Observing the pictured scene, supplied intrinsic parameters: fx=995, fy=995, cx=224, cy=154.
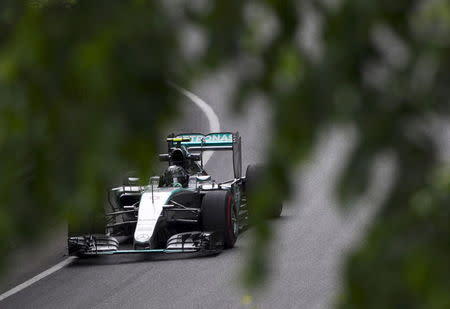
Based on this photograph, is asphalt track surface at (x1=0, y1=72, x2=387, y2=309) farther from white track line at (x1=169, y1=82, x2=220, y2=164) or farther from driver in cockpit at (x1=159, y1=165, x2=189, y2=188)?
white track line at (x1=169, y1=82, x2=220, y2=164)

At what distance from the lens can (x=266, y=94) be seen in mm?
2213

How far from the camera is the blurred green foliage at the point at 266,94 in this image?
2033 millimetres

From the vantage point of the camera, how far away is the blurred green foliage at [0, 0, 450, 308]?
203 cm

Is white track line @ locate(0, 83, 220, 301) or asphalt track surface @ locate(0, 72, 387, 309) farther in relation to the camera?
asphalt track surface @ locate(0, 72, 387, 309)

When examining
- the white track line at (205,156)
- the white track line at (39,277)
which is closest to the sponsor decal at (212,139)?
the white track line at (205,156)

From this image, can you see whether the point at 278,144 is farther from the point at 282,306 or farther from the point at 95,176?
the point at 282,306

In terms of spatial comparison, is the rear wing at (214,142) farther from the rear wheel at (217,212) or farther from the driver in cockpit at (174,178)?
the rear wheel at (217,212)

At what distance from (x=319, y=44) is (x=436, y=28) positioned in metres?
0.27

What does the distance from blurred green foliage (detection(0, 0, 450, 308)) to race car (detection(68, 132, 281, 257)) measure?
10.2 meters

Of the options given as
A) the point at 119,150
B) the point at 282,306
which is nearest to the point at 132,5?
the point at 119,150

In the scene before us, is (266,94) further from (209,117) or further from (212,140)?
(209,117)

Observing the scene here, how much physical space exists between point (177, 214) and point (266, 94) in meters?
11.4

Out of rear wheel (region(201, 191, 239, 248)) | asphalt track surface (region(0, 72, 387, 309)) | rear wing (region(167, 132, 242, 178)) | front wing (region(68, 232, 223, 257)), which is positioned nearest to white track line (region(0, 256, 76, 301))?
asphalt track surface (region(0, 72, 387, 309))

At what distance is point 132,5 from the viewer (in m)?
2.21
